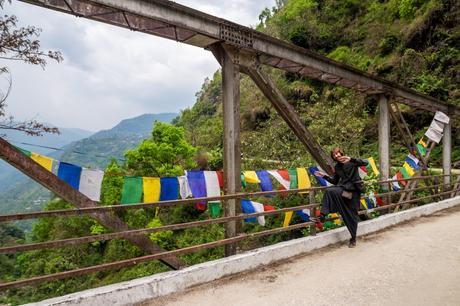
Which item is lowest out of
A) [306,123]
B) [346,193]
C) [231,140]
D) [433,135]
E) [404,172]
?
[346,193]

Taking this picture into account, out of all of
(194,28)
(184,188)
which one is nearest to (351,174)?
(184,188)

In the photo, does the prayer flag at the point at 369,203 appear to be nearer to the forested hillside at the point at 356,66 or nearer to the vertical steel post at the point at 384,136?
the vertical steel post at the point at 384,136

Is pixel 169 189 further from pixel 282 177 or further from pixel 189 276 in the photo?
pixel 282 177

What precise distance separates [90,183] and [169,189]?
43.2 inches

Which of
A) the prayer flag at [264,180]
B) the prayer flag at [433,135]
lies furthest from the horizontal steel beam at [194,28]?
the prayer flag at [433,135]

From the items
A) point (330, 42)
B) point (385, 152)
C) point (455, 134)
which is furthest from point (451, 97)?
point (330, 42)

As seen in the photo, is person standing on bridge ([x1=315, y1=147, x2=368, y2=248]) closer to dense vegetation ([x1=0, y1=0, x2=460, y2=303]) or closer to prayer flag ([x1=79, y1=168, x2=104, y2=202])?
prayer flag ([x1=79, y1=168, x2=104, y2=202])

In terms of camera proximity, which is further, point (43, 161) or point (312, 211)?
point (312, 211)

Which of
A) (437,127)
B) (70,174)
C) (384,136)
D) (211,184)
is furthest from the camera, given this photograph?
(437,127)

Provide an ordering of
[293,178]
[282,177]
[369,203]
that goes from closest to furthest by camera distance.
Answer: [282,177]
[293,178]
[369,203]

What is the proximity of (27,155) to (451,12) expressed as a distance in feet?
81.4

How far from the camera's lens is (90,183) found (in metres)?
4.33

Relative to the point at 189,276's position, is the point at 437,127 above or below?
above

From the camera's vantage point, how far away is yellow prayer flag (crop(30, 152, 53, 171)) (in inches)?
156
